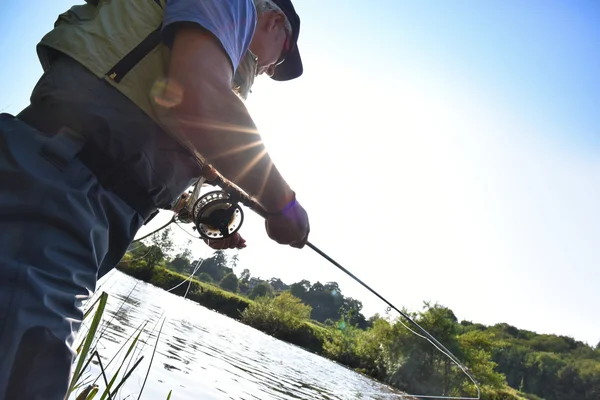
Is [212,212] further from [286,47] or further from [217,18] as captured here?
[217,18]

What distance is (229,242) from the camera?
8.23ft

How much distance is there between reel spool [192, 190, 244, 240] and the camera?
2152 millimetres

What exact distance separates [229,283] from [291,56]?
89109 millimetres

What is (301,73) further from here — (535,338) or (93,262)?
(535,338)

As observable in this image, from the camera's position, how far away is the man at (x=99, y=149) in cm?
97

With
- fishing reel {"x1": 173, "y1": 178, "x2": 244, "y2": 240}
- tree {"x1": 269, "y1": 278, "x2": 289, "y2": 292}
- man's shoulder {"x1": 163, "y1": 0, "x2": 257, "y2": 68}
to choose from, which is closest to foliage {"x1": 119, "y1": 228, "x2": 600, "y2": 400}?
fishing reel {"x1": 173, "y1": 178, "x2": 244, "y2": 240}

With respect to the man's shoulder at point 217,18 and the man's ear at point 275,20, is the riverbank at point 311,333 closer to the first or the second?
the man's ear at point 275,20

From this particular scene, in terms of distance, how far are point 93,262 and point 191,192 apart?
42.3 inches

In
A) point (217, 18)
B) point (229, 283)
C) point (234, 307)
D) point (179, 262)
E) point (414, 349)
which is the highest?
point (217, 18)

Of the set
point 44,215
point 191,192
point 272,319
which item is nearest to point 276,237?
point 191,192

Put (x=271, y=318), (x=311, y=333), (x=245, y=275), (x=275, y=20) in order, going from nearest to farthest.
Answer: (x=275, y=20), (x=271, y=318), (x=311, y=333), (x=245, y=275)

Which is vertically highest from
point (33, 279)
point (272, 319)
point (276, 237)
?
point (276, 237)

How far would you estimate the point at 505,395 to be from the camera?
3297 centimetres

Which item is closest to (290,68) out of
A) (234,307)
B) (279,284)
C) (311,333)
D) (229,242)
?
(229,242)
